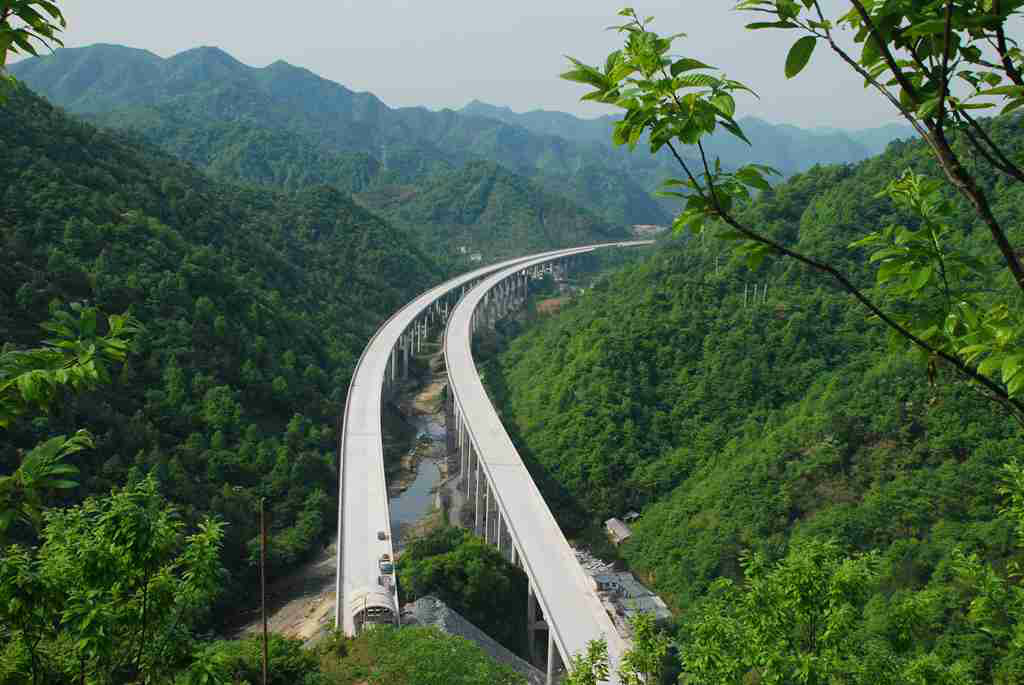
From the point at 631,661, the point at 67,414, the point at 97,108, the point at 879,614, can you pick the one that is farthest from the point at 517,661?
the point at 97,108

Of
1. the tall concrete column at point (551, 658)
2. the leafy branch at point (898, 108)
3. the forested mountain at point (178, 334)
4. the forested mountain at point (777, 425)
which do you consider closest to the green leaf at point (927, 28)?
the leafy branch at point (898, 108)

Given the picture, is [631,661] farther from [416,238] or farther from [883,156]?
[416,238]

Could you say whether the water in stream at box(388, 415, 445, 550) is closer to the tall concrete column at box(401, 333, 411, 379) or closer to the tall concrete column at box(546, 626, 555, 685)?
the tall concrete column at box(401, 333, 411, 379)

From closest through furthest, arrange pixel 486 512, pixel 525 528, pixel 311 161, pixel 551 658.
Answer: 1. pixel 551 658
2. pixel 525 528
3. pixel 486 512
4. pixel 311 161

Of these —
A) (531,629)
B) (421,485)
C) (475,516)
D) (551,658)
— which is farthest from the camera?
(421,485)

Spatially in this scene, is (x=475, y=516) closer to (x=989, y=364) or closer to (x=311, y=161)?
(x=989, y=364)

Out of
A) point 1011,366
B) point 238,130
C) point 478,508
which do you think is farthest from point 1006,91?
point 238,130

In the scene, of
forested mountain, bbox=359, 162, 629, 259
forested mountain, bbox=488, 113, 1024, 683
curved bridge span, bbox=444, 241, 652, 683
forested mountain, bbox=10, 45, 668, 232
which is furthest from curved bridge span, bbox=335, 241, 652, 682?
forested mountain, bbox=10, 45, 668, 232
